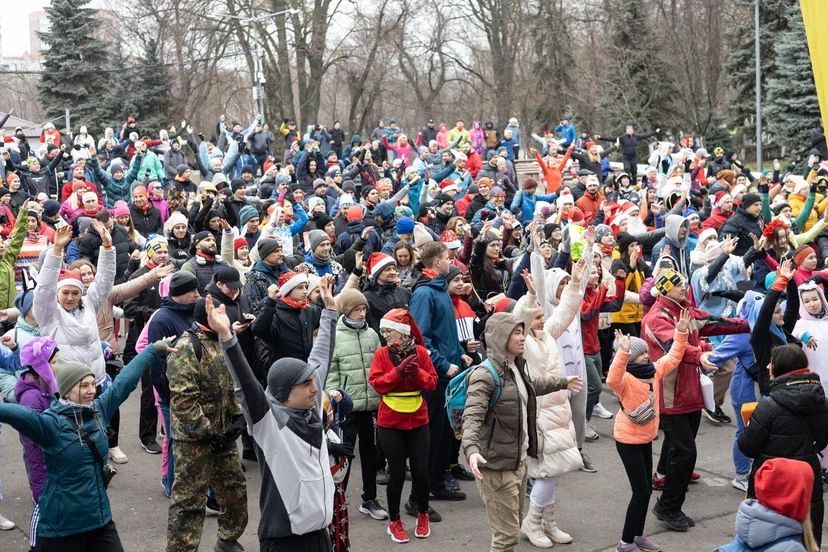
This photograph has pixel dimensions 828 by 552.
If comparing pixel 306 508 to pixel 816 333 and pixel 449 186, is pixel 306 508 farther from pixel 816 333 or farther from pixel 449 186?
pixel 449 186

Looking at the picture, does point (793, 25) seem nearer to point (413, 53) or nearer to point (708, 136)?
point (708, 136)

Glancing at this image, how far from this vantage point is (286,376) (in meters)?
5.29

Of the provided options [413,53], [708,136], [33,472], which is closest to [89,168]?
[33,472]

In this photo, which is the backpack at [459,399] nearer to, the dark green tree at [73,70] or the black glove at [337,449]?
the black glove at [337,449]

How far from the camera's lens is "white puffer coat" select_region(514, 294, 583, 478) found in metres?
7.12

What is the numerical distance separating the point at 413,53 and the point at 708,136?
60.4 feet

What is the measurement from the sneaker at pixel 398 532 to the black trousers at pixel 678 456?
197cm

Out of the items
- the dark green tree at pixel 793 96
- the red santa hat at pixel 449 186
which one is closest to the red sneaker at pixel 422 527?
the red santa hat at pixel 449 186

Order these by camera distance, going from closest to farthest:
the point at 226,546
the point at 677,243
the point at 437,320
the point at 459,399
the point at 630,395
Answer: the point at 459,399 < the point at 226,546 < the point at 630,395 < the point at 437,320 < the point at 677,243

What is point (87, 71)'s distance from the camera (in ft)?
143

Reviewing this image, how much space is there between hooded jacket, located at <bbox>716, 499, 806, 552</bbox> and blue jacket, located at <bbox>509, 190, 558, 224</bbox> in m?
10.6

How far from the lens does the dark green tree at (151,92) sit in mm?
43656

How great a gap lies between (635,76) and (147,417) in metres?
38.0

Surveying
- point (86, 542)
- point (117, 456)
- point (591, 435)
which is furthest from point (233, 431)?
point (591, 435)
